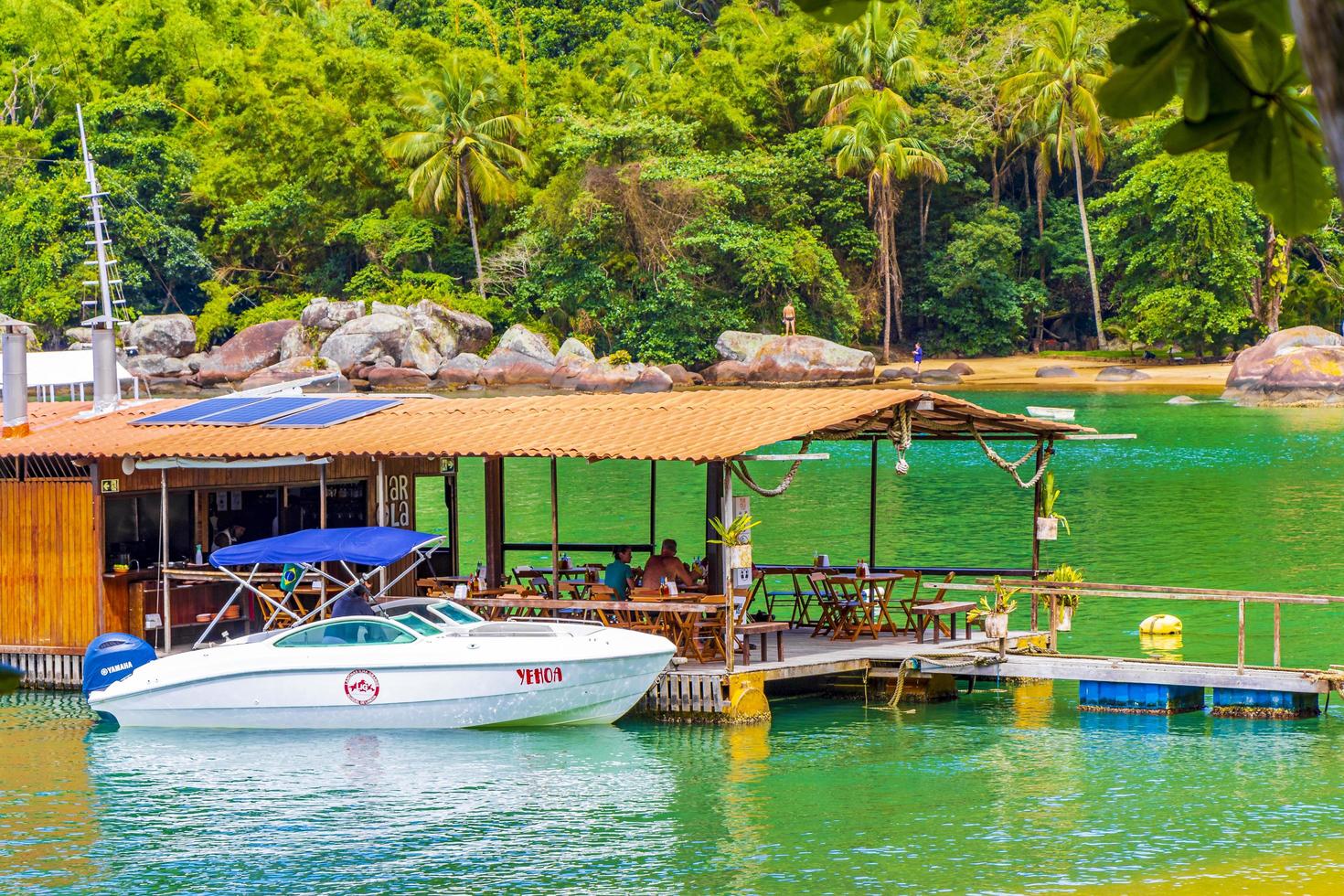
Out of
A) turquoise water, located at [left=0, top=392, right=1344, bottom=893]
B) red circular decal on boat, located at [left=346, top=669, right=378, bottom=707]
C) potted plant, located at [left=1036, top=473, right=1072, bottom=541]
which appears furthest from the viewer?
potted plant, located at [left=1036, top=473, right=1072, bottom=541]

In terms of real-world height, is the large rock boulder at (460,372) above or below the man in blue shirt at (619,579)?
above

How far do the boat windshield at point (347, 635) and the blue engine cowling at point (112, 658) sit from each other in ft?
5.98

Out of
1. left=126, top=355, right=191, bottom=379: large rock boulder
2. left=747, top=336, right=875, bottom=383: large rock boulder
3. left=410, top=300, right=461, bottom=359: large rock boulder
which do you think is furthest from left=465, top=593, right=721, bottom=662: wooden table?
left=126, top=355, right=191, bottom=379: large rock boulder

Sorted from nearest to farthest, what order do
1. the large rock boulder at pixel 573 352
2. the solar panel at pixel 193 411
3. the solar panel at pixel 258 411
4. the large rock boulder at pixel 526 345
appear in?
1. the solar panel at pixel 258 411
2. the solar panel at pixel 193 411
3. the large rock boulder at pixel 573 352
4. the large rock boulder at pixel 526 345

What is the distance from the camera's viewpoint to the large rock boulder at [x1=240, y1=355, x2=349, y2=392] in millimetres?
60406

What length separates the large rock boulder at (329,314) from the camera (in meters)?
63.2

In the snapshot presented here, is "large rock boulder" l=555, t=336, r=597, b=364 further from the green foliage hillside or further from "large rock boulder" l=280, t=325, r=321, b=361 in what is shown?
"large rock boulder" l=280, t=325, r=321, b=361

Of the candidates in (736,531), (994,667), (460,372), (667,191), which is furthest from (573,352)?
(736,531)

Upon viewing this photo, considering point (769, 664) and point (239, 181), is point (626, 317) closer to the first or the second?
point (239, 181)

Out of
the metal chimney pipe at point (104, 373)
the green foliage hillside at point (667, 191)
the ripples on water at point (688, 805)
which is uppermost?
A: the green foliage hillside at point (667, 191)

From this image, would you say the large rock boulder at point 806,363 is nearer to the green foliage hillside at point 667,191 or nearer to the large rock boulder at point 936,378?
the large rock boulder at point 936,378

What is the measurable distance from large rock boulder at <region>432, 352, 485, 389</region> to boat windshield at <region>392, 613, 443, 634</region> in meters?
44.5

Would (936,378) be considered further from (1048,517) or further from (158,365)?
(1048,517)

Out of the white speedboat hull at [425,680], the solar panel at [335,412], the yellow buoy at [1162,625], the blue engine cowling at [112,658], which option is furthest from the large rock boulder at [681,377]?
the white speedboat hull at [425,680]
